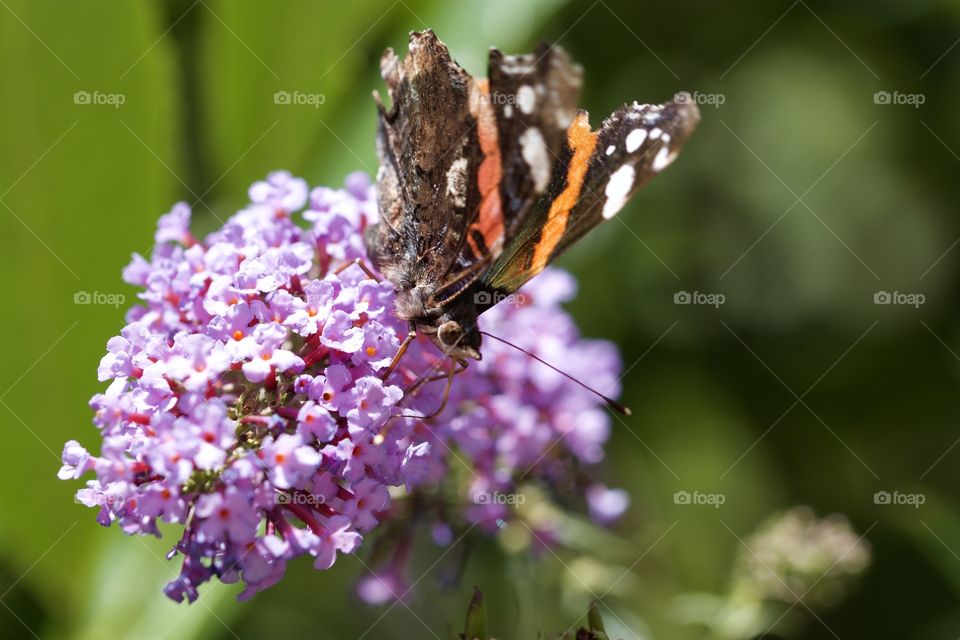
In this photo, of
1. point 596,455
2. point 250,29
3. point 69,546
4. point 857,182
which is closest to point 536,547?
point 596,455

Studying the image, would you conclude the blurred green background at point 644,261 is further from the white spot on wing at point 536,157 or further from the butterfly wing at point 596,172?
→ the white spot on wing at point 536,157

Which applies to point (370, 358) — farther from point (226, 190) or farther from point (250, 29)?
point (250, 29)

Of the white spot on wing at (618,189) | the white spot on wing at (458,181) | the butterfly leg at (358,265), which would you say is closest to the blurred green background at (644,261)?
the butterfly leg at (358,265)
